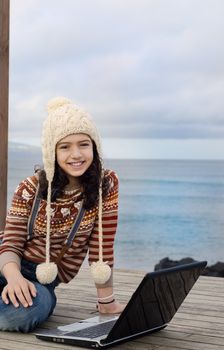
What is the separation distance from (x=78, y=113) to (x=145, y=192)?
1141 inches

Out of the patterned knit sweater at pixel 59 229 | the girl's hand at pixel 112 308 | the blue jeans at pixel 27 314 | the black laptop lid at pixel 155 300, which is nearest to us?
the black laptop lid at pixel 155 300

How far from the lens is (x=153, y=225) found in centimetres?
2584

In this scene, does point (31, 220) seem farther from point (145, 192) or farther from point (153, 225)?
point (145, 192)

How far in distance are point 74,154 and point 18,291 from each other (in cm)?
50

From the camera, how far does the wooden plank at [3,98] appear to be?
164 inches

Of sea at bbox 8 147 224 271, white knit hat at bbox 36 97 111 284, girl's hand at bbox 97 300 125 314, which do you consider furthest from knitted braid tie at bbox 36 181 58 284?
sea at bbox 8 147 224 271

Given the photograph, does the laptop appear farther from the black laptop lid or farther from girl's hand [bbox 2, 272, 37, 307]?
girl's hand [bbox 2, 272, 37, 307]

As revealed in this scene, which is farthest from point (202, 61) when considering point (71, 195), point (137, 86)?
point (71, 195)

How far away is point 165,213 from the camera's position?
27344mm

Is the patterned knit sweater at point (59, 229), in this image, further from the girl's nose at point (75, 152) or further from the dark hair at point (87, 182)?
the girl's nose at point (75, 152)

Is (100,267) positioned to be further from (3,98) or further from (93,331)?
(3,98)

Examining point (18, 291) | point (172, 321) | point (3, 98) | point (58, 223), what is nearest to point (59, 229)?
point (58, 223)

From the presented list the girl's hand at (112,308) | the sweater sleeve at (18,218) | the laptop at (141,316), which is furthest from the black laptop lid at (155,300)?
the sweater sleeve at (18,218)

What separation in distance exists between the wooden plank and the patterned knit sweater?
4.67 ft
